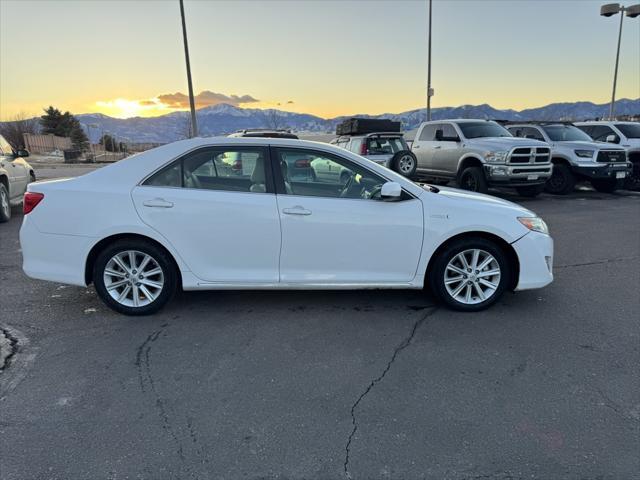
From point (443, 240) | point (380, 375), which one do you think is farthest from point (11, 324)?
point (443, 240)

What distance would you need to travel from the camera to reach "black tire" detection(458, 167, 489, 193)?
11438 millimetres

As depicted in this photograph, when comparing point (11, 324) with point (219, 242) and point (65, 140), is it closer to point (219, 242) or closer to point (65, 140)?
point (219, 242)

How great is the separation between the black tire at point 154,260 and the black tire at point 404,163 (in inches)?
320

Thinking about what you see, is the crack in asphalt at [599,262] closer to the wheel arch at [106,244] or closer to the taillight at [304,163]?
the taillight at [304,163]

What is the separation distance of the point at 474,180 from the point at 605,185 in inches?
209

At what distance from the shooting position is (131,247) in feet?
13.7

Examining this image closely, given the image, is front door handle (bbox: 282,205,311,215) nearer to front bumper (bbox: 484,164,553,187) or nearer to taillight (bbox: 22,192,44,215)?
taillight (bbox: 22,192,44,215)

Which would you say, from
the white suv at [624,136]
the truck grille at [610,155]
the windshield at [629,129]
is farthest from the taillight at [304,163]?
the windshield at [629,129]

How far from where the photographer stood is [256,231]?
163 inches

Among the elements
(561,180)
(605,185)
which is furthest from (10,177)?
(605,185)

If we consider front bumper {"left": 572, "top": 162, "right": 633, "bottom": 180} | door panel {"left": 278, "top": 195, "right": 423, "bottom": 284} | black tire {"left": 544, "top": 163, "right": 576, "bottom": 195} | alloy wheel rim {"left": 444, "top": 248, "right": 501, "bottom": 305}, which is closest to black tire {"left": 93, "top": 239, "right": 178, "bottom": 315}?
door panel {"left": 278, "top": 195, "right": 423, "bottom": 284}

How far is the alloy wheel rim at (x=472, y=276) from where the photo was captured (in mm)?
4410

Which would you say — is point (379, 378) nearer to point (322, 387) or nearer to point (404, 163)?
point (322, 387)

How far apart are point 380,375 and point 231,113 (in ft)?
575
